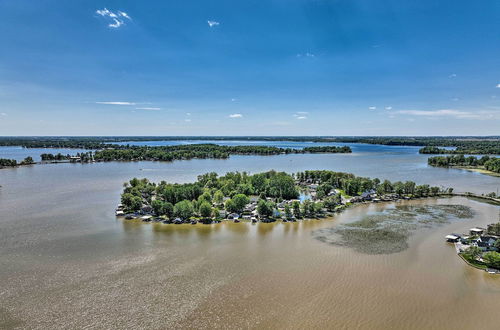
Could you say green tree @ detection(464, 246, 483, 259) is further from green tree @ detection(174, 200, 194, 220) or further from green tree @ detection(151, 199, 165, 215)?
green tree @ detection(151, 199, 165, 215)

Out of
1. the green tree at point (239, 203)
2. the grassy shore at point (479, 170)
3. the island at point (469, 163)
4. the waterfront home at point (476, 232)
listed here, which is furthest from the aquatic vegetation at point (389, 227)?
the island at point (469, 163)

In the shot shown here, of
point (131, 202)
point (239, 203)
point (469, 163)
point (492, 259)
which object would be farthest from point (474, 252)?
point (469, 163)

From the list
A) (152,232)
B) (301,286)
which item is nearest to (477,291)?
(301,286)

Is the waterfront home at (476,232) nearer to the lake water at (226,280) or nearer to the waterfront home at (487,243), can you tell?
the lake water at (226,280)

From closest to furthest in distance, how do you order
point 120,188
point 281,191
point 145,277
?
point 145,277 → point 281,191 → point 120,188

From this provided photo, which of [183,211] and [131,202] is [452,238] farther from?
[131,202]

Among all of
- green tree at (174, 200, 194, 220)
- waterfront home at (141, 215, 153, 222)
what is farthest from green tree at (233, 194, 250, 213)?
waterfront home at (141, 215, 153, 222)

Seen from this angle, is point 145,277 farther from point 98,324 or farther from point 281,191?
point 281,191
